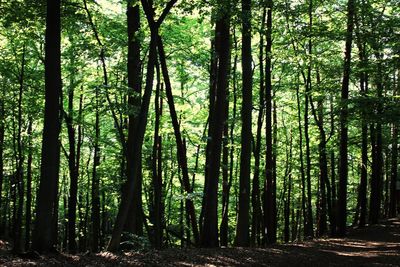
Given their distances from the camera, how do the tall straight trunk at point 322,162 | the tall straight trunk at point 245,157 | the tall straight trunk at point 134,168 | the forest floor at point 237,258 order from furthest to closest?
the tall straight trunk at point 322,162 → the tall straight trunk at point 245,157 → the tall straight trunk at point 134,168 → the forest floor at point 237,258

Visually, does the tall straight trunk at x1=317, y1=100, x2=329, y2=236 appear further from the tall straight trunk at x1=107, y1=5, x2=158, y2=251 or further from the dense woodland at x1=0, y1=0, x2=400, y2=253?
the tall straight trunk at x1=107, y1=5, x2=158, y2=251

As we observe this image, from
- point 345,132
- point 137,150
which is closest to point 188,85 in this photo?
point 345,132

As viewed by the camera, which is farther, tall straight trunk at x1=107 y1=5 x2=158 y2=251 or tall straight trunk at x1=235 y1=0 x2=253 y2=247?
tall straight trunk at x1=235 y1=0 x2=253 y2=247

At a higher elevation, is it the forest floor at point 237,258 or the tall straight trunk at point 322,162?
the tall straight trunk at point 322,162

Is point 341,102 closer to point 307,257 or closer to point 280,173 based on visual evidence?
point 307,257

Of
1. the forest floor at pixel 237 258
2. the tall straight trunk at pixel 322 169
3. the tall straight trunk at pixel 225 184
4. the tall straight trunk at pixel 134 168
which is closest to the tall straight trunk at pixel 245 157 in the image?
the forest floor at pixel 237 258

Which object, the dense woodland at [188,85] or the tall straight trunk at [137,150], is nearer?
the tall straight trunk at [137,150]

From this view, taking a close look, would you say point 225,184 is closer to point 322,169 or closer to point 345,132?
point 345,132

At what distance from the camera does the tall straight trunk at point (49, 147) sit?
934 cm

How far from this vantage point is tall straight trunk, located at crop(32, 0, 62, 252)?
9336 mm

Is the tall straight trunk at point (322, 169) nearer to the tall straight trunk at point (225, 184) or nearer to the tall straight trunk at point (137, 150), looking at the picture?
the tall straight trunk at point (225, 184)

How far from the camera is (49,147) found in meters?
9.41

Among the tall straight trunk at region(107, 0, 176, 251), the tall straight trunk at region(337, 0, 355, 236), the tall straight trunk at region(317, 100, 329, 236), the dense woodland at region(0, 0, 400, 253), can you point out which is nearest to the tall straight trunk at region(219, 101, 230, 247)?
the dense woodland at region(0, 0, 400, 253)

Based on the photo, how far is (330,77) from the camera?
20141mm
